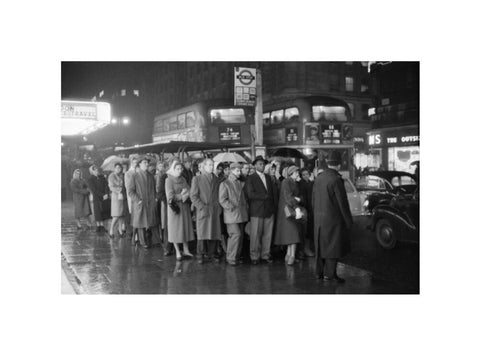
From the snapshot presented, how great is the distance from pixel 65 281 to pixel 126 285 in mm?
950

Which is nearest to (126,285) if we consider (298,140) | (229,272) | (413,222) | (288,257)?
(229,272)

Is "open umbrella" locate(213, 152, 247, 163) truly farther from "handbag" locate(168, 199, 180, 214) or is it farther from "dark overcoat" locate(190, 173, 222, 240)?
"handbag" locate(168, 199, 180, 214)

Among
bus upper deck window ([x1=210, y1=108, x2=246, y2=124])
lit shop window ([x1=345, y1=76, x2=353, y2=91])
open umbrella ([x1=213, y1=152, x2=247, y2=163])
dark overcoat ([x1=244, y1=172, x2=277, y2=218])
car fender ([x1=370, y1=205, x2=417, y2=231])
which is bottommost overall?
car fender ([x1=370, y1=205, x2=417, y2=231])

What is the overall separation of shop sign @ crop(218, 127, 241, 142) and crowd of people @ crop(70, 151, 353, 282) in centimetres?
735

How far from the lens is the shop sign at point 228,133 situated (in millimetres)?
16391

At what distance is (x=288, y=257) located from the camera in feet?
25.1

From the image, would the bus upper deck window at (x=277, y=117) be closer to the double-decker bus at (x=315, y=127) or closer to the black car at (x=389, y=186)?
the double-decker bus at (x=315, y=127)

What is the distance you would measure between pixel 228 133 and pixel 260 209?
9.42 m

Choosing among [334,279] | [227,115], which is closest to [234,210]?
[334,279]

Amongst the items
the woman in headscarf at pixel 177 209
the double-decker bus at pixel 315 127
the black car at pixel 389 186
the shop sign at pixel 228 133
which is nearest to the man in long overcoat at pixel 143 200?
the woman in headscarf at pixel 177 209

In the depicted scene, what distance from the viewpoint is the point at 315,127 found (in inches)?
612

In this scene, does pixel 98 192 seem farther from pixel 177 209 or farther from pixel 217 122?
pixel 217 122

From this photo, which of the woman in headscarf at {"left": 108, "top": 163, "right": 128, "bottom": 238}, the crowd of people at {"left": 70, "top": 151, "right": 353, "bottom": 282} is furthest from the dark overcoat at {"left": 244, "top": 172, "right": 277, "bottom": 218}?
the woman in headscarf at {"left": 108, "top": 163, "right": 128, "bottom": 238}

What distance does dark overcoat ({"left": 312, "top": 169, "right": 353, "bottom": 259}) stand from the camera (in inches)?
247
